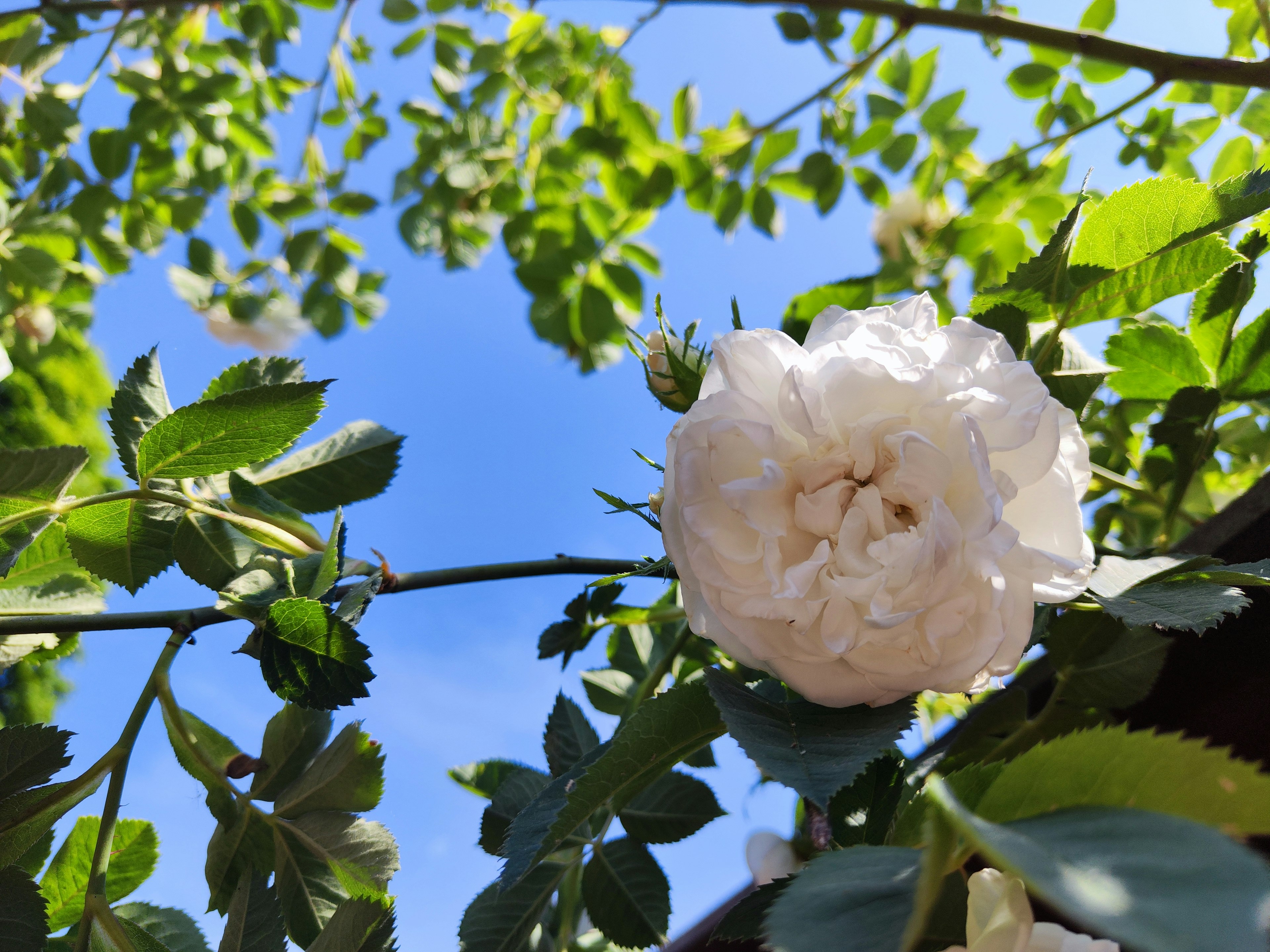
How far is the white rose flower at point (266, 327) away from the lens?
1.18 metres

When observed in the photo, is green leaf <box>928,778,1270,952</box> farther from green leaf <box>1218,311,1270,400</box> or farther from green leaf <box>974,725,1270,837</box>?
green leaf <box>1218,311,1270,400</box>

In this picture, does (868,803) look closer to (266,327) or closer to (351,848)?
(351,848)

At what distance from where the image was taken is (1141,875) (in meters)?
0.13

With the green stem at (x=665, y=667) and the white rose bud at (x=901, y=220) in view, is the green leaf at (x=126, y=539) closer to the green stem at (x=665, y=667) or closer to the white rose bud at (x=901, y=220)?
the green stem at (x=665, y=667)

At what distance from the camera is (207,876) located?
336mm

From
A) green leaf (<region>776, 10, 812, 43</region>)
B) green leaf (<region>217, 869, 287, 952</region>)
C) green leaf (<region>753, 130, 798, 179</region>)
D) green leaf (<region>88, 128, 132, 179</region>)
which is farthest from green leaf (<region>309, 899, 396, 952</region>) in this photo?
green leaf (<region>88, 128, 132, 179</region>)

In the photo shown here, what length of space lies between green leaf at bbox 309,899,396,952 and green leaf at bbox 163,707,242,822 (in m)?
0.10

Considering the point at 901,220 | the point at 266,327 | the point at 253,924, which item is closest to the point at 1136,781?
the point at 253,924

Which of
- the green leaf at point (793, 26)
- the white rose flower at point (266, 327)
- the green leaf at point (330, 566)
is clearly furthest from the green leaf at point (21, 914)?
the white rose flower at point (266, 327)

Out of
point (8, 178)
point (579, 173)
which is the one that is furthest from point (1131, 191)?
point (8, 178)

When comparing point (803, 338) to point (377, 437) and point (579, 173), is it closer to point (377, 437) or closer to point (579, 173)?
point (377, 437)

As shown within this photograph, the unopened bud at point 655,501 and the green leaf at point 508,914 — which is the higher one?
the unopened bud at point 655,501

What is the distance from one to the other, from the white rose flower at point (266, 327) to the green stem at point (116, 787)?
3.07 feet

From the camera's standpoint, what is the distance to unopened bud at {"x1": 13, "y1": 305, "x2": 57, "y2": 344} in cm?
103
